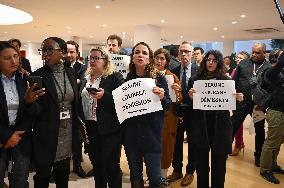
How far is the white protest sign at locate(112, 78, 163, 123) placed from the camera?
8.72ft

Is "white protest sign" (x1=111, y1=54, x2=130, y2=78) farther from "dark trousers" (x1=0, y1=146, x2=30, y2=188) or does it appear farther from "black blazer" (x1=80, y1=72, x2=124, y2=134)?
"dark trousers" (x1=0, y1=146, x2=30, y2=188)

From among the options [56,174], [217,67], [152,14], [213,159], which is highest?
[152,14]

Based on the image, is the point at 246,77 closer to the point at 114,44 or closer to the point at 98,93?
the point at 114,44

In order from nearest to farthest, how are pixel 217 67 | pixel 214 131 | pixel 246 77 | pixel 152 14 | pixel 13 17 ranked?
pixel 214 131 < pixel 217 67 < pixel 246 77 < pixel 152 14 < pixel 13 17

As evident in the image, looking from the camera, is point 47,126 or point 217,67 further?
point 217,67

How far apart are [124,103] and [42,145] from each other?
0.78 metres

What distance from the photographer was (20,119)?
254cm

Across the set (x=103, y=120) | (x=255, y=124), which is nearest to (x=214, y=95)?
(x=103, y=120)

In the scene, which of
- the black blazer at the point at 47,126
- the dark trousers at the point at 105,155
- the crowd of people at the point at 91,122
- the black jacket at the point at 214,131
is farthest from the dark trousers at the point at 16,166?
the black jacket at the point at 214,131

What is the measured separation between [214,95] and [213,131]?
350mm

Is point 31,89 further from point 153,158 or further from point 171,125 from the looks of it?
point 171,125

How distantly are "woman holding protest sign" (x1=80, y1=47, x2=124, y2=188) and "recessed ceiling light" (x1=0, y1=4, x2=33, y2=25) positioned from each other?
11828mm

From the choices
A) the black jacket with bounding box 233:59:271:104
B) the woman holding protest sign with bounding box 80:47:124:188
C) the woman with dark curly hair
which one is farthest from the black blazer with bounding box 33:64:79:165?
the black jacket with bounding box 233:59:271:104

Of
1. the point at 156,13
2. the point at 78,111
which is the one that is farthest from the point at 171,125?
the point at 156,13
